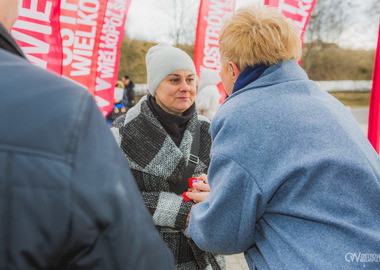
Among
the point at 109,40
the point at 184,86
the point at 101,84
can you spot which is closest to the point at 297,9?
the point at 184,86

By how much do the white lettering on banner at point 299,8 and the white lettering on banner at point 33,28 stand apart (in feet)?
9.92

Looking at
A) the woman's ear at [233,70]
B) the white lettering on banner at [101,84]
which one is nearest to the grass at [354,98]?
the white lettering on banner at [101,84]

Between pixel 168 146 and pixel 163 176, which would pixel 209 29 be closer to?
pixel 168 146

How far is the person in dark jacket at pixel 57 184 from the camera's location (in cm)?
49

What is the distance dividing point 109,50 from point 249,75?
4825mm

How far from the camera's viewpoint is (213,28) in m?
5.71

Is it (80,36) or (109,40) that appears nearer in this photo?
(80,36)

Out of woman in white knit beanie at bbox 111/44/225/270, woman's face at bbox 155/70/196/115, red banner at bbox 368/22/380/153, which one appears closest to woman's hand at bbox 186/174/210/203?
woman in white knit beanie at bbox 111/44/225/270

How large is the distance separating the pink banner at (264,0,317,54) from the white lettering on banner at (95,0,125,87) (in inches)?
109

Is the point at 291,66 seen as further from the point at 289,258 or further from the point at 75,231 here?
the point at 75,231

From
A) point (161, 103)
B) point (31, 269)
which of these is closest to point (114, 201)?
point (31, 269)

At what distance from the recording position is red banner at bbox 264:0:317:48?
3.88m

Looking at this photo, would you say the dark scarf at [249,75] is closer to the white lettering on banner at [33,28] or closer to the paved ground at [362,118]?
the white lettering on banner at [33,28]

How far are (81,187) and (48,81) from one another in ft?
0.71
